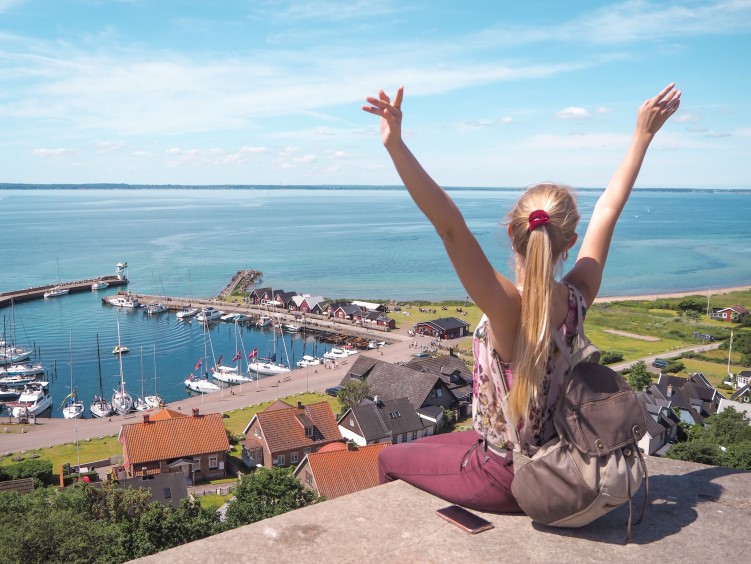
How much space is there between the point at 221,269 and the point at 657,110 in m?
83.8

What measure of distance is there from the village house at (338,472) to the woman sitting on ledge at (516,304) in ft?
48.3

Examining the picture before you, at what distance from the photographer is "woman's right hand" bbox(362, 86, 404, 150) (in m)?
2.27

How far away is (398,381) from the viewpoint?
31.0m

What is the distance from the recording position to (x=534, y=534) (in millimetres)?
2793

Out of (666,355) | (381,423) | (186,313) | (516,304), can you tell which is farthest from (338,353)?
(516,304)

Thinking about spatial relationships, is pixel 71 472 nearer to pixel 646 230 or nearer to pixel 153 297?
pixel 153 297

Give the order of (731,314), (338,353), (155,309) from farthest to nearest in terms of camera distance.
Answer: (155,309)
(731,314)
(338,353)

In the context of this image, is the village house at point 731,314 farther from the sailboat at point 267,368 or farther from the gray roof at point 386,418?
the gray roof at point 386,418

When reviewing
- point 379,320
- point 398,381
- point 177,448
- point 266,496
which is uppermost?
point 266,496

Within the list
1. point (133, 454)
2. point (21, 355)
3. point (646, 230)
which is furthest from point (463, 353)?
point (646, 230)

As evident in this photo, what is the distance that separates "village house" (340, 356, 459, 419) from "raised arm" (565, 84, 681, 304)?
25811 mm

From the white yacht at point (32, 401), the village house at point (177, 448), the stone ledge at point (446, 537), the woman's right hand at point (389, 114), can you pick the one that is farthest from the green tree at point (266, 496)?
the white yacht at point (32, 401)

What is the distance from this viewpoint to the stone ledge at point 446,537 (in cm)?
264

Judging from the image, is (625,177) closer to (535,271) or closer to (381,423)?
(535,271)
